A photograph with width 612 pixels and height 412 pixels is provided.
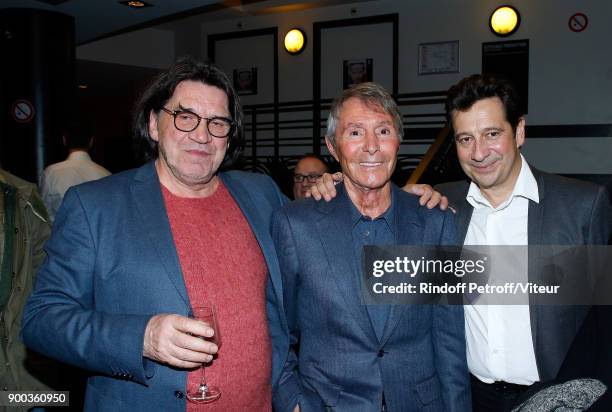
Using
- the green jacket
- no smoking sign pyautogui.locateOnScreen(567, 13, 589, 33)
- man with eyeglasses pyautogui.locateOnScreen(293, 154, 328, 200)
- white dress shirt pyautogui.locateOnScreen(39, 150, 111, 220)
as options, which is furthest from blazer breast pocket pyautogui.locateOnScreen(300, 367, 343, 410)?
no smoking sign pyautogui.locateOnScreen(567, 13, 589, 33)

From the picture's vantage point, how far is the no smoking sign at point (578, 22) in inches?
312

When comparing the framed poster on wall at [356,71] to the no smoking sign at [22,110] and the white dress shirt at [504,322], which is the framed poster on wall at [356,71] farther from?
the white dress shirt at [504,322]

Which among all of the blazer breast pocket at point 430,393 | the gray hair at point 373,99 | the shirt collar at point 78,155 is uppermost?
the gray hair at point 373,99

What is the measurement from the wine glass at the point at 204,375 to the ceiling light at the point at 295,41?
9.12 meters

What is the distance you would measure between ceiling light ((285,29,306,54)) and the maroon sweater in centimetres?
865

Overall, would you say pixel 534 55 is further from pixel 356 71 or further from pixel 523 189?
pixel 523 189

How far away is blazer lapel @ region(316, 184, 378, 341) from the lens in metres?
1.84

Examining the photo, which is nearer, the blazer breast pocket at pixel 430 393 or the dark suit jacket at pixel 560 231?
the blazer breast pocket at pixel 430 393

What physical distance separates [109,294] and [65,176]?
11.0 ft

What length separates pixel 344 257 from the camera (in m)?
1.90

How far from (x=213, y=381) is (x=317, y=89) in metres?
8.77

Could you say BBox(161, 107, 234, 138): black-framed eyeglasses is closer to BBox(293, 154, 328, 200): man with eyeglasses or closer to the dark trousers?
the dark trousers

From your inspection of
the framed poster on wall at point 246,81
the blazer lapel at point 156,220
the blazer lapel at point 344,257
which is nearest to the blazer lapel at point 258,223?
the blazer lapel at point 344,257

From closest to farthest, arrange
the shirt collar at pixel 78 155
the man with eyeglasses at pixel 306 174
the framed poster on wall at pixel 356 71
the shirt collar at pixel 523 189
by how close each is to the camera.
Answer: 1. the shirt collar at pixel 523 189
2. the man with eyeglasses at pixel 306 174
3. the shirt collar at pixel 78 155
4. the framed poster on wall at pixel 356 71
